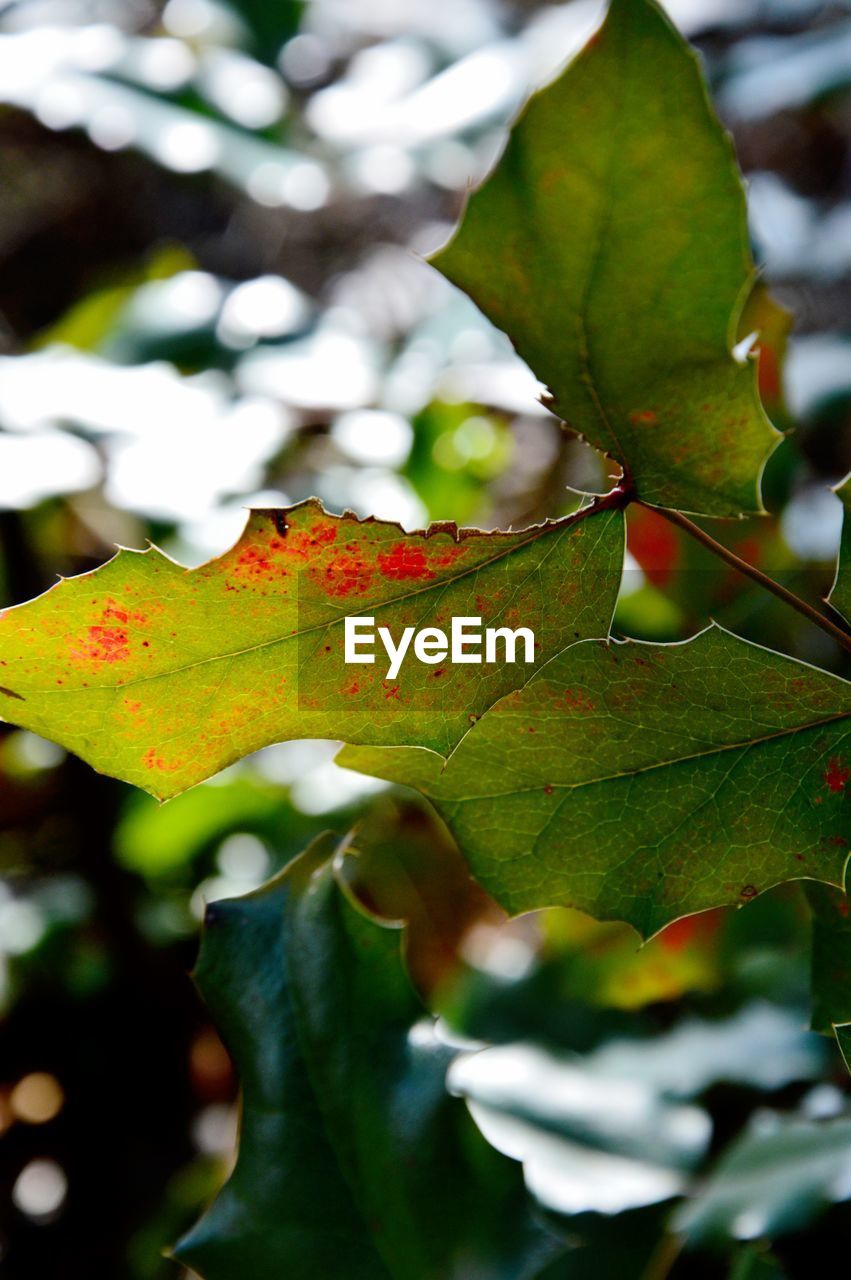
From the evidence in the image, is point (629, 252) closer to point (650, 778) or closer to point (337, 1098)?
point (650, 778)

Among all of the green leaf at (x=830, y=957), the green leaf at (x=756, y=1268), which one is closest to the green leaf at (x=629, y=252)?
the green leaf at (x=830, y=957)

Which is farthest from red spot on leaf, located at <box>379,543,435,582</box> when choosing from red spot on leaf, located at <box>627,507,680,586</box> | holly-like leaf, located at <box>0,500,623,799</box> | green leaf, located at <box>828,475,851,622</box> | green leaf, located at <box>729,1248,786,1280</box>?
red spot on leaf, located at <box>627,507,680,586</box>

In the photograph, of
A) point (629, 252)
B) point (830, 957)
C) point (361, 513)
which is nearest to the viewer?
point (629, 252)

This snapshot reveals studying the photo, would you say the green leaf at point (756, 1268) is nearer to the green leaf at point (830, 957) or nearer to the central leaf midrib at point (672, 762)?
the green leaf at point (830, 957)

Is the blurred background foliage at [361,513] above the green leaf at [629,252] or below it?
below

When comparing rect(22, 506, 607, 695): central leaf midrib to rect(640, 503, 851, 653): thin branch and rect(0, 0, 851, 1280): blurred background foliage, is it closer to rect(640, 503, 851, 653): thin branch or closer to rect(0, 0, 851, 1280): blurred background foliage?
rect(640, 503, 851, 653): thin branch

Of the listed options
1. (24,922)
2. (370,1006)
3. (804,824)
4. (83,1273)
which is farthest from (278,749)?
(804,824)

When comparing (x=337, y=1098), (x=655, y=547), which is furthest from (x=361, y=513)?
(x=337, y=1098)
